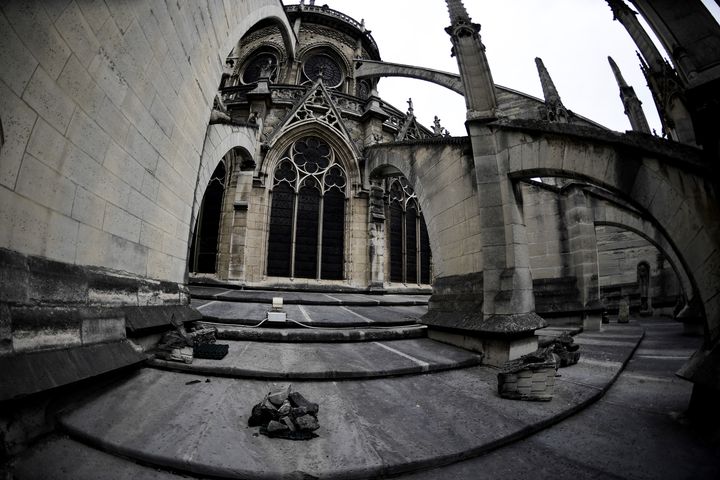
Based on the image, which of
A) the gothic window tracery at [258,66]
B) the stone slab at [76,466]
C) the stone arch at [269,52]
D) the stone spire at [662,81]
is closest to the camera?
the stone slab at [76,466]

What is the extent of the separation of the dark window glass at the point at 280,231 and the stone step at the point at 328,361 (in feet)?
21.2

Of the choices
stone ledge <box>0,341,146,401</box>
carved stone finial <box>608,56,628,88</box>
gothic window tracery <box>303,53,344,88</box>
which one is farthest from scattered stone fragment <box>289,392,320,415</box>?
gothic window tracery <box>303,53,344,88</box>

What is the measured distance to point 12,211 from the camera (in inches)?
75.9

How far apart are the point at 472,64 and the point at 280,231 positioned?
7806 mm

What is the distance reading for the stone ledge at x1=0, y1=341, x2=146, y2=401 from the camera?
1621 mm

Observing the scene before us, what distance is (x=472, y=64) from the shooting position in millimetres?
4719

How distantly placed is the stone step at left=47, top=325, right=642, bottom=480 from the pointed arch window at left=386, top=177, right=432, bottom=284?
8.87 m

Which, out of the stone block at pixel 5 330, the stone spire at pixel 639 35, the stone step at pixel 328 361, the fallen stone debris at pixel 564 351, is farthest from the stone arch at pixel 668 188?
the stone spire at pixel 639 35

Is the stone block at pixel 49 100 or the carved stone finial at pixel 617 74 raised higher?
the carved stone finial at pixel 617 74

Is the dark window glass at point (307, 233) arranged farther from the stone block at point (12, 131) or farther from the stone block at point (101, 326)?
the stone block at point (12, 131)

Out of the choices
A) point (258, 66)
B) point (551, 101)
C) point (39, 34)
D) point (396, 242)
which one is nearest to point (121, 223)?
point (39, 34)

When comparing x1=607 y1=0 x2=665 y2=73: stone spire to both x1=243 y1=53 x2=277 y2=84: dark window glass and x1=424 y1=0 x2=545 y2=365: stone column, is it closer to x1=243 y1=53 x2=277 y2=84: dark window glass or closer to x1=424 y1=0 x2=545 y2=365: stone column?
x1=424 y1=0 x2=545 y2=365: stone column

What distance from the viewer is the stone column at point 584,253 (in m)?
6.88

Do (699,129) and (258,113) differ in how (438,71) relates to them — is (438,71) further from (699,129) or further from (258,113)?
(699,129)
